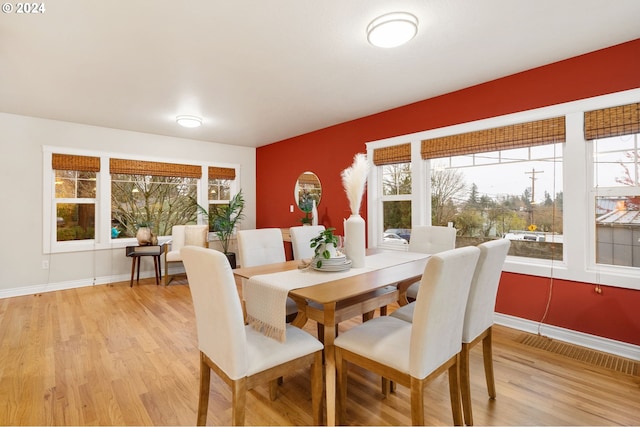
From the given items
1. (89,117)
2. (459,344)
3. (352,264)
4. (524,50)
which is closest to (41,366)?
(352,264)

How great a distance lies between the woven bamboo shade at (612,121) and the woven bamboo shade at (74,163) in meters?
5.87

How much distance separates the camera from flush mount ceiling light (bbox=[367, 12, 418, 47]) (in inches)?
79.5

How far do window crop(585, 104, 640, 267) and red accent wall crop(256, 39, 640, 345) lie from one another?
24 centimetres

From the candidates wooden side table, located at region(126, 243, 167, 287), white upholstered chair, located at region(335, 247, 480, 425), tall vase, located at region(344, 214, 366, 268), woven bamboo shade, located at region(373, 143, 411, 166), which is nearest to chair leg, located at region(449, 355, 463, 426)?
white upholstered chair, located at region(335, 247, 480, 425)

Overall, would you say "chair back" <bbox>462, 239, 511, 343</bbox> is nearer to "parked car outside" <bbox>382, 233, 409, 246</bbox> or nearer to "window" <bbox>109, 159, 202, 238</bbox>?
"parked car outside" <bbox>382, 233, 409, 246</bbox>

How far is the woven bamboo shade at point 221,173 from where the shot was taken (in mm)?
5797

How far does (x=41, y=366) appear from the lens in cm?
230

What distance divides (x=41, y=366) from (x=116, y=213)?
10.4ft

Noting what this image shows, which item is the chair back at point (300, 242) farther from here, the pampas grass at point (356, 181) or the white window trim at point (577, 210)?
the white window trim at point (577, 210)

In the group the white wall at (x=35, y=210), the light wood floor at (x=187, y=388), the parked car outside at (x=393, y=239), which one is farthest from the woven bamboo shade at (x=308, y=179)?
the light wood floor at (x=187, y=388)

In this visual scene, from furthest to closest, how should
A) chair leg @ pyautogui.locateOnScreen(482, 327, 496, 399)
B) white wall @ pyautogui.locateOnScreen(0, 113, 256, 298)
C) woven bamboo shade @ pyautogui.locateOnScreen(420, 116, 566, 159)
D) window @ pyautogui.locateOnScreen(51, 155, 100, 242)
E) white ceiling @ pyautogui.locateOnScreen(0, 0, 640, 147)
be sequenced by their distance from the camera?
window @ pyautogui.locateOnScreen(51, 155, 100, 242)
white wall @ pyautogui.locateOnScreen(0, 113, 256, 298)
woven bamboo shade @ pyautogui.locateOnScreen(420, 116, 566, 159)
white ceiling @ pyautogui.locateOnScreen(0, 0, 640, 147)
chair leg @ pyautogui.locateOnScreen(482, 327, 496, 399)

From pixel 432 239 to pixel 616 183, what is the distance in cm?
149

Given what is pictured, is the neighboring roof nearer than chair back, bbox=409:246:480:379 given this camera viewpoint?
No

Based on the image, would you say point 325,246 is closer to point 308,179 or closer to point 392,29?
point 392,29
